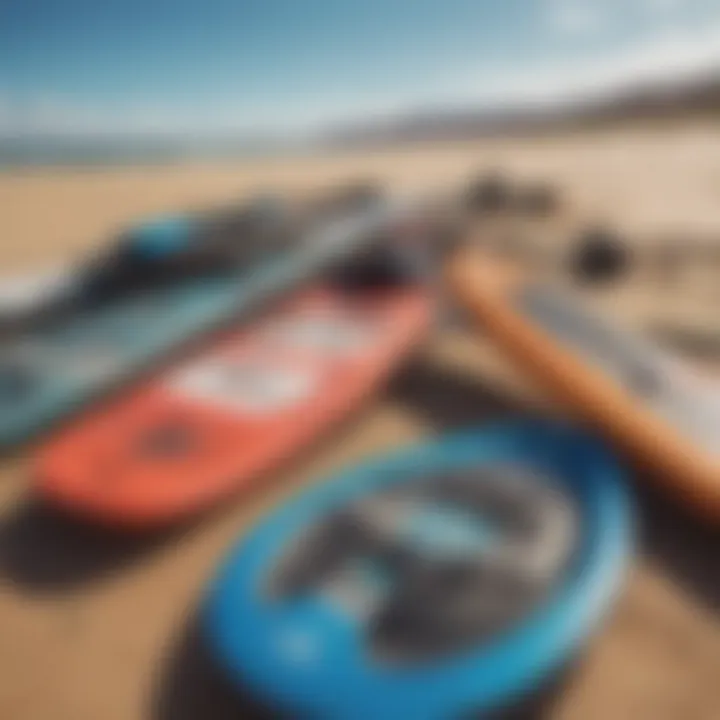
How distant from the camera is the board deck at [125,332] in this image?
3.70 ft

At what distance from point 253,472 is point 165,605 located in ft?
0.64

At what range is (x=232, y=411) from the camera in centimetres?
109

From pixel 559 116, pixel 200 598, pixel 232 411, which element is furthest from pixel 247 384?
pixel 559 116

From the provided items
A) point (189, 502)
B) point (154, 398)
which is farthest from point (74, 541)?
point (154, 398)

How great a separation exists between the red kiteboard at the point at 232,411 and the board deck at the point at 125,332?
4cm

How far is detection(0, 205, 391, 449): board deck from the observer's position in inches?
44.4

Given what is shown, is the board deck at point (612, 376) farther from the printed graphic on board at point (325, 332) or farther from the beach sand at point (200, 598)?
the printed graphic on board at point (325, 332)

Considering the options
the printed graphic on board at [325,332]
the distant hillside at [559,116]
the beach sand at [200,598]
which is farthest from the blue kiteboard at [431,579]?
the distant hillside at [559,116]

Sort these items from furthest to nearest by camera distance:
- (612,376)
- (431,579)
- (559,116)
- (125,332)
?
(559,116)
(125,332)
(612,376)
(431,579)

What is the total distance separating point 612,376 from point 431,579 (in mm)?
433

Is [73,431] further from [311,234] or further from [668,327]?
[668,327]

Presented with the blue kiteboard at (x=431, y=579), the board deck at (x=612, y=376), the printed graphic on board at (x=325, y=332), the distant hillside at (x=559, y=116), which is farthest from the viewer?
the distant hillside at (x=559, y=116)

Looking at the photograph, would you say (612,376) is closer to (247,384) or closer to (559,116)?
(247,384)

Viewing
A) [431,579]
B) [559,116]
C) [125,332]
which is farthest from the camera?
[559,116]
